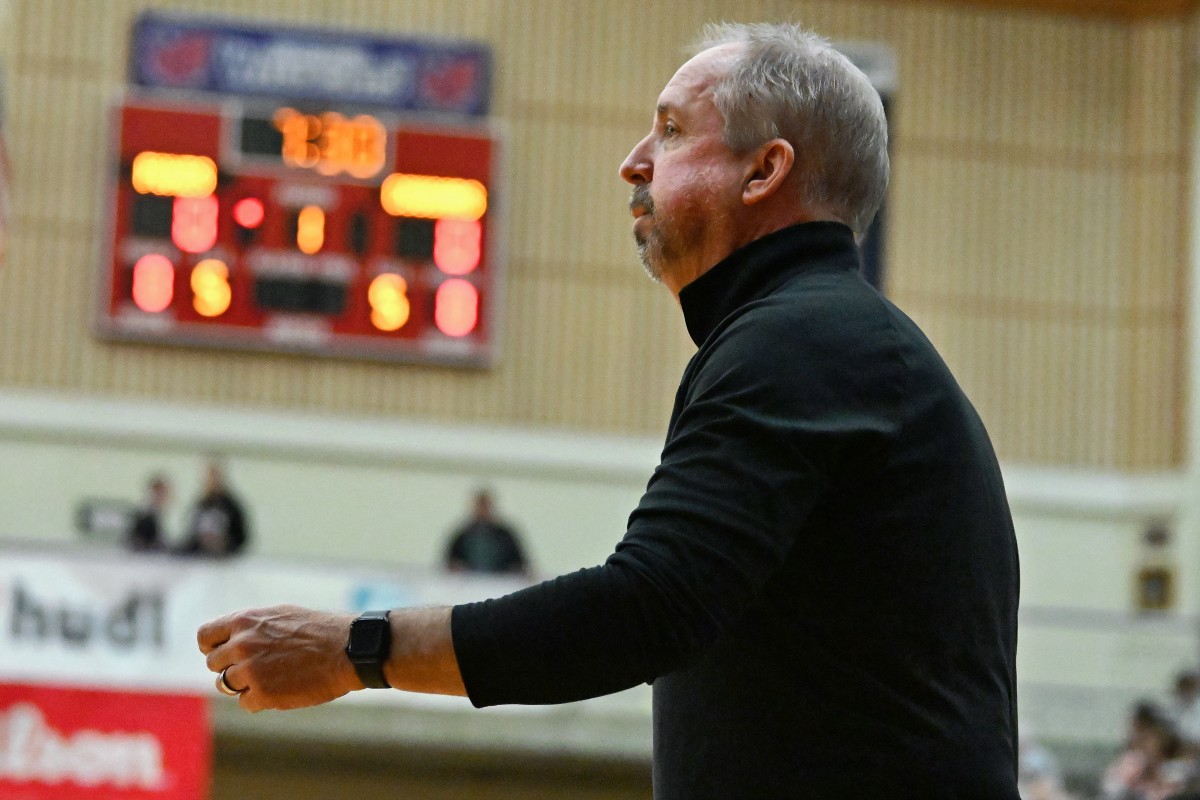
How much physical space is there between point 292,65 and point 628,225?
3.20 metres

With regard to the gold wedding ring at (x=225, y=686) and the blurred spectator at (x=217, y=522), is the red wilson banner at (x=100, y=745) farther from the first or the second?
the gold wedding ring at (x=225, y=686)

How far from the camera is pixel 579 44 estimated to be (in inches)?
618

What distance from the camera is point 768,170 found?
229 cm

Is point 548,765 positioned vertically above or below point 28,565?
below

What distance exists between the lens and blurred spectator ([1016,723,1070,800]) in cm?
1088

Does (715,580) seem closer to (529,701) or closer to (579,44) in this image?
(529,701)

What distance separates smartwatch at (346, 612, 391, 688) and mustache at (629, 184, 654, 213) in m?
0.71

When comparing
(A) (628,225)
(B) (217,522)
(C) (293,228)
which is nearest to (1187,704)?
(A) (628,225)

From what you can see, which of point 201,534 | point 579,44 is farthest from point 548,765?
point 579,44

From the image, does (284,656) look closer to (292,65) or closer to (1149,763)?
(1149,763)

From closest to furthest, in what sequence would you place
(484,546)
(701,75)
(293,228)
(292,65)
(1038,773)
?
(701,75) < (1038,773) < (484,546) < (293,228) < (292,65)

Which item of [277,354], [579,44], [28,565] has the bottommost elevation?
[28,565]

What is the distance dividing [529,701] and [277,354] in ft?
42.6

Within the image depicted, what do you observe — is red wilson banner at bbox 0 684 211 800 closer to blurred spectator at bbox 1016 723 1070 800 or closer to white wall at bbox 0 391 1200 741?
white wall at bbox 0 391 1200 741
